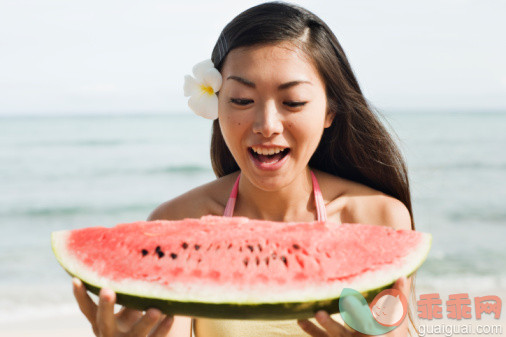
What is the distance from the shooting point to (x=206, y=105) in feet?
7.88

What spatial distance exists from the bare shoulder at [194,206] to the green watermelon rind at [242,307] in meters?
1.00

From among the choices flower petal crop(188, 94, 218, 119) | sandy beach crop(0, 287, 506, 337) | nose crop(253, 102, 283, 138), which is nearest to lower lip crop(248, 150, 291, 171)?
nose crop(253, 102, 283, 138)

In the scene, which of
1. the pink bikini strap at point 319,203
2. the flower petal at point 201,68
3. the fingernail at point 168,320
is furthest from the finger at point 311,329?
the flower petal at point 201,68

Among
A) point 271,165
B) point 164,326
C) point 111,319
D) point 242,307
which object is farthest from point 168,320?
point 271,165

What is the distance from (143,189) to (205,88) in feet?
30.9

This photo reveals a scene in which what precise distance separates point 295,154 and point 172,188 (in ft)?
32.1

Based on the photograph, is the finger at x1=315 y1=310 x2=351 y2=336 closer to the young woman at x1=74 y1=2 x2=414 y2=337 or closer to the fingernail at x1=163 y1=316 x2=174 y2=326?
the young woman at x1=74 y1=2 x2=414 y2=337

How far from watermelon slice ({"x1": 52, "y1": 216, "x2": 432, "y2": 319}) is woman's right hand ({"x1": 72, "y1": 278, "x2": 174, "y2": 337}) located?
28 mm

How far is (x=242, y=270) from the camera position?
65.5 inches

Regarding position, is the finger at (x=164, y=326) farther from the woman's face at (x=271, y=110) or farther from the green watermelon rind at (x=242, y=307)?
the woman's face at (x=271, y=110)

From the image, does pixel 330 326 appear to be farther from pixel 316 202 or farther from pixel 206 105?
pixel 206 105

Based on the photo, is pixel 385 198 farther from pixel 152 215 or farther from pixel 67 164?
pixel 67 164

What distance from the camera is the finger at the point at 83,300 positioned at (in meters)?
1.65

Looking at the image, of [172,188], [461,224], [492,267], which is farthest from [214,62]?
[172,188]
